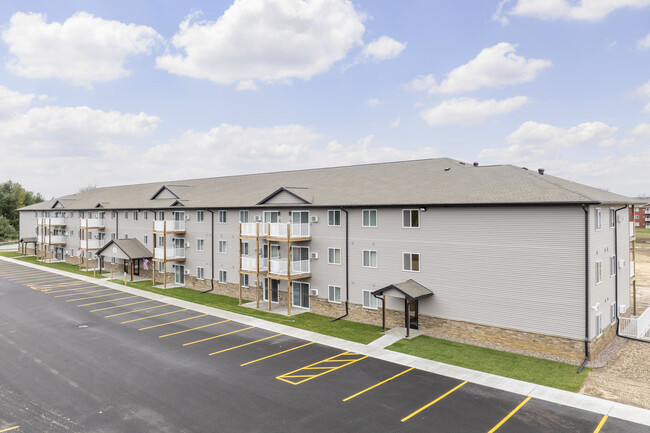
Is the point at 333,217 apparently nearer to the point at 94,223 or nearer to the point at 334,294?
the point at 334,294

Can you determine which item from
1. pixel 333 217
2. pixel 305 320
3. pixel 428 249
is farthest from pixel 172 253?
pixel 428 249

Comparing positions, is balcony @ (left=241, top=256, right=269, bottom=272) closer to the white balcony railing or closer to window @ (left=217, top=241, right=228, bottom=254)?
window @ (left=217, top=241, right=228, bottom=254)

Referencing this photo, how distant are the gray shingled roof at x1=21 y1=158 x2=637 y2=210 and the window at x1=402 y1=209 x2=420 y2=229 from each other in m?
0.64

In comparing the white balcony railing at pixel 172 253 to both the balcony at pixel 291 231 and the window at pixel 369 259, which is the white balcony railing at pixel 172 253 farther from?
the window at pixel 369 259

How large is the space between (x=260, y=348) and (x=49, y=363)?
32.5 ft

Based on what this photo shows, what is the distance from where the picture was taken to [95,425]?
13.7 meters

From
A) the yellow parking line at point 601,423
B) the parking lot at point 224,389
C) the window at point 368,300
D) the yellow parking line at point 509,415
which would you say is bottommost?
the yellow parking line at point 601,423

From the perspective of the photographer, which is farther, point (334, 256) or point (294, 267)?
point (294, 267)

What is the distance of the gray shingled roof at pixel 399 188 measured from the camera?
2175cm

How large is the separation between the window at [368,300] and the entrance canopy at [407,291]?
6.23ft

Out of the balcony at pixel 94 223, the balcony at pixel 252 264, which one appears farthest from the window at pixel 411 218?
the balcony at pixel 94 223

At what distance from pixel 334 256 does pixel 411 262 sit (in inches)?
229

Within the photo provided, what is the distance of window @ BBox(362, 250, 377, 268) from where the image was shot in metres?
26.3

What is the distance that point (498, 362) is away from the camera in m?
19.3
